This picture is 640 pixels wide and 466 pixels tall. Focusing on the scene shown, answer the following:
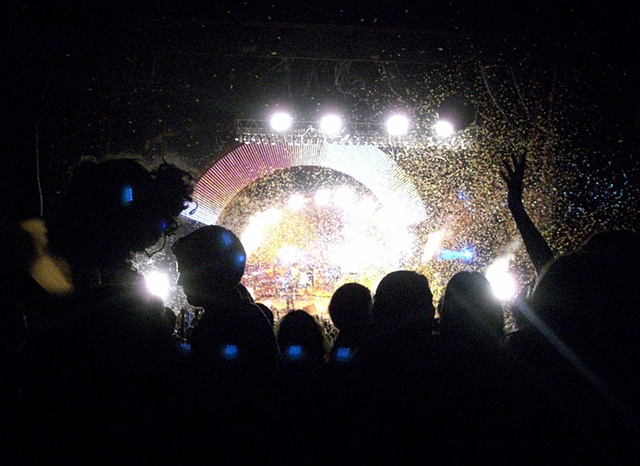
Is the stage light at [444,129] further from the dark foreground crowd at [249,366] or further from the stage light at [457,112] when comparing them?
the dark foreground crowd at [249,366]

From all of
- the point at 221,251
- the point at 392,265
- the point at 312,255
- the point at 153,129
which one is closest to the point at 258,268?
the point at 312,255

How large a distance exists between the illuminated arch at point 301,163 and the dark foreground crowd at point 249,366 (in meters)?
5.15

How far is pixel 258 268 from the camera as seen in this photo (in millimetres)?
13406

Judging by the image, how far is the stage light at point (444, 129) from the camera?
489 cm

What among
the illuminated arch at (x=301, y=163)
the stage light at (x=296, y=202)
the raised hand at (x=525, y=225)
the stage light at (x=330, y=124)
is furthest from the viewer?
the stage light at (x=296, y=202)

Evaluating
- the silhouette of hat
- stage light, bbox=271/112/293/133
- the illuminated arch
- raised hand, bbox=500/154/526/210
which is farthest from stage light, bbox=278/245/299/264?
the silhouette of hat

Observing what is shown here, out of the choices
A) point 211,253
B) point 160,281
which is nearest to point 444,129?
point 211,253

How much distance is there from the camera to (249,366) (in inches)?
61.8

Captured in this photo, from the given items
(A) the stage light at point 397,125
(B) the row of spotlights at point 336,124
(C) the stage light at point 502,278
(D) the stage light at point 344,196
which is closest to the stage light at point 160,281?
(B) the row of spotlights at point 336,124

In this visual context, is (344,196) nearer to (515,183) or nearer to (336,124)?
(336,124)

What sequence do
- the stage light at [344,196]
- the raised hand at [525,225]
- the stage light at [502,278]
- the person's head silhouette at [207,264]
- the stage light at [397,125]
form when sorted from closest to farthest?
the person's head silhouette at [207,264], the raised hand at [525,225], the stage light at [397,125], the stage light at [502,278], the stage light at [344,196]

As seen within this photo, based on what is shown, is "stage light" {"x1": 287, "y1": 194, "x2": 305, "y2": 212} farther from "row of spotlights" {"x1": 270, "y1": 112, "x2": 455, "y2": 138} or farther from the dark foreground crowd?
the dark foreground crowd

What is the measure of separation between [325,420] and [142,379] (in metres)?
0.72

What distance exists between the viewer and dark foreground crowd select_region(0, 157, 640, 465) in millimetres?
968
